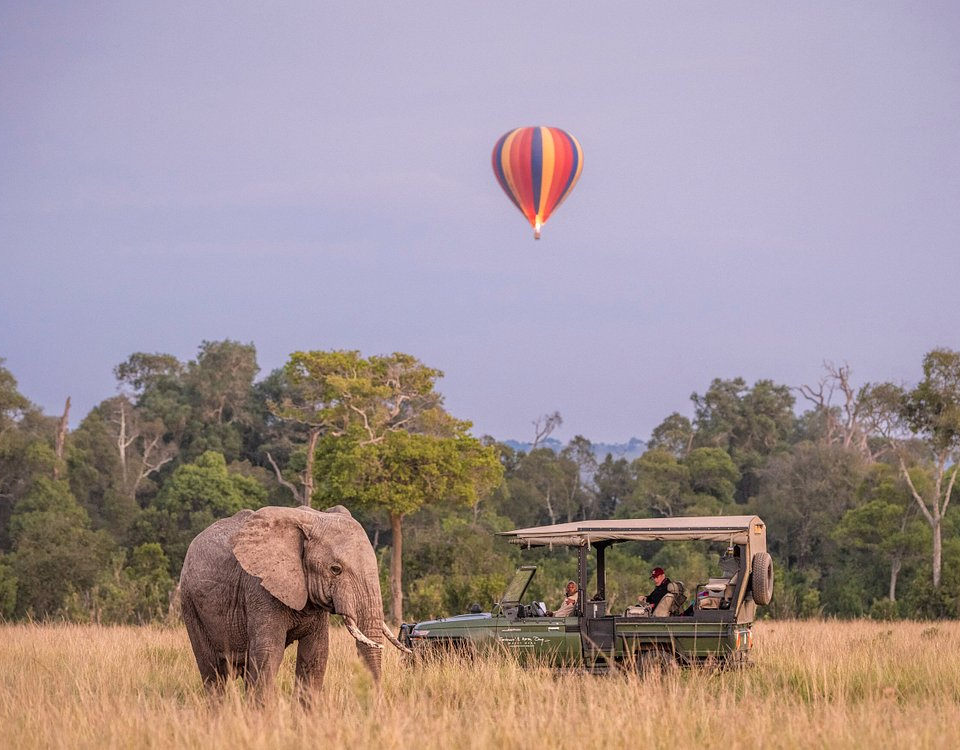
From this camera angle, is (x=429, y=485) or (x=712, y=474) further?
(x=712, y=474)

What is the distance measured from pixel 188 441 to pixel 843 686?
66746 millimetres

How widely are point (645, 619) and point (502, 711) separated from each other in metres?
5.07

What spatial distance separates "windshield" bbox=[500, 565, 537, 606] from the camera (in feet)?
52.6

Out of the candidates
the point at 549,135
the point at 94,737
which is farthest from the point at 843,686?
the point at 549,135

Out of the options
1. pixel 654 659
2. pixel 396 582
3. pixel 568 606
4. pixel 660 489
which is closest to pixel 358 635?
pixel 654 659

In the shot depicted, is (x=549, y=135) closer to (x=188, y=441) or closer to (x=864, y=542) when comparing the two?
(x=864, y=542)

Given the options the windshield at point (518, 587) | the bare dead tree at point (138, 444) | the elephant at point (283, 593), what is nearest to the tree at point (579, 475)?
the bare dead tree at point (138, 444)

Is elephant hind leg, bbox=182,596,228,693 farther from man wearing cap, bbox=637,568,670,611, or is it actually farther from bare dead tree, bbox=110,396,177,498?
bare dead tree, bbox=110,396,177,498

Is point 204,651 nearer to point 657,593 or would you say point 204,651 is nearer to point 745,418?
point 657,593

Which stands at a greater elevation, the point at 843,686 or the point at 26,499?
the point at 26,499

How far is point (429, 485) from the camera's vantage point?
41.6 metres

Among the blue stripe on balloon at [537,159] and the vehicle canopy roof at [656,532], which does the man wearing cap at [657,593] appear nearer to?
the vehicle canopy roof at [656,532]

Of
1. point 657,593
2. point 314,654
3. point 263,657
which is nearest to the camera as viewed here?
point 263,657

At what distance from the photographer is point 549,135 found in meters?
44.5
